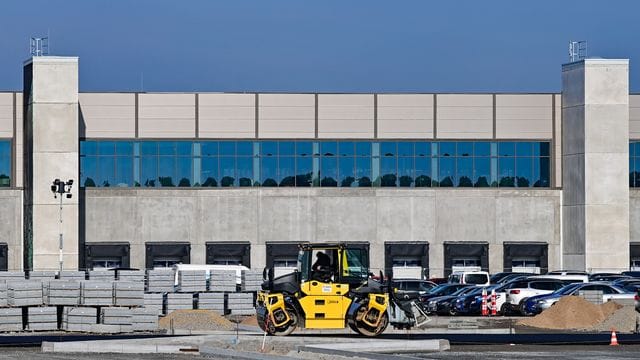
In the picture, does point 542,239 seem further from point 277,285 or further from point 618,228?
point 277,285

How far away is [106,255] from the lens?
83125mm

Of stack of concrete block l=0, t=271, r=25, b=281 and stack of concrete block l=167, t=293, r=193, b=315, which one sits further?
stack of concrete block l=167, t=293, r=193, b=315

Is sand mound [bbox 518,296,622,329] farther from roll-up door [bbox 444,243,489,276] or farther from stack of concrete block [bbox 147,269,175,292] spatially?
roll-up door [bbox 444,243,489,276]

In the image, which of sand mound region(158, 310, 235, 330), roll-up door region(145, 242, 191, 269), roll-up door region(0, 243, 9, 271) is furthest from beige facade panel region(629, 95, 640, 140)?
sand mound region(158, 310, 235, 330)

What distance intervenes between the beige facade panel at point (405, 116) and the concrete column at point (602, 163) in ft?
28.0

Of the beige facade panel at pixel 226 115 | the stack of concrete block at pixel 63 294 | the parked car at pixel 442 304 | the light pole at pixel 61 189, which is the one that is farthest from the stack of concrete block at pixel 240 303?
the beige facade panel at pixel 226 115

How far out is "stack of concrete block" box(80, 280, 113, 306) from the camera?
43.1m

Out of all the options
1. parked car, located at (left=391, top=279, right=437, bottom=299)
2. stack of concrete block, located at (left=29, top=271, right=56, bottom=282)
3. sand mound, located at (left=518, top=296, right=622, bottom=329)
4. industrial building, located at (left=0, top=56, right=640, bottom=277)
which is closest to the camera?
sand mound, located at (left=518, top=296, right=622, bottom=329)

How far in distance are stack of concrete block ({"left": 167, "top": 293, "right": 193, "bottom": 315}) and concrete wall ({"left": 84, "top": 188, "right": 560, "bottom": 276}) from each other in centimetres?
3143

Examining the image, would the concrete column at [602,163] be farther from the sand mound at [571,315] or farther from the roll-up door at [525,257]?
the sand mound at [571,315]

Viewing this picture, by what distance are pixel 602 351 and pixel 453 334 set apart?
6977mm

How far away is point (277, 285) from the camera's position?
38531 mm

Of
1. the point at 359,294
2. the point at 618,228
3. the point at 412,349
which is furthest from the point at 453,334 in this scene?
the point at 618,228

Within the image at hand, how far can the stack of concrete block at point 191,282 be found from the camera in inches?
2160
